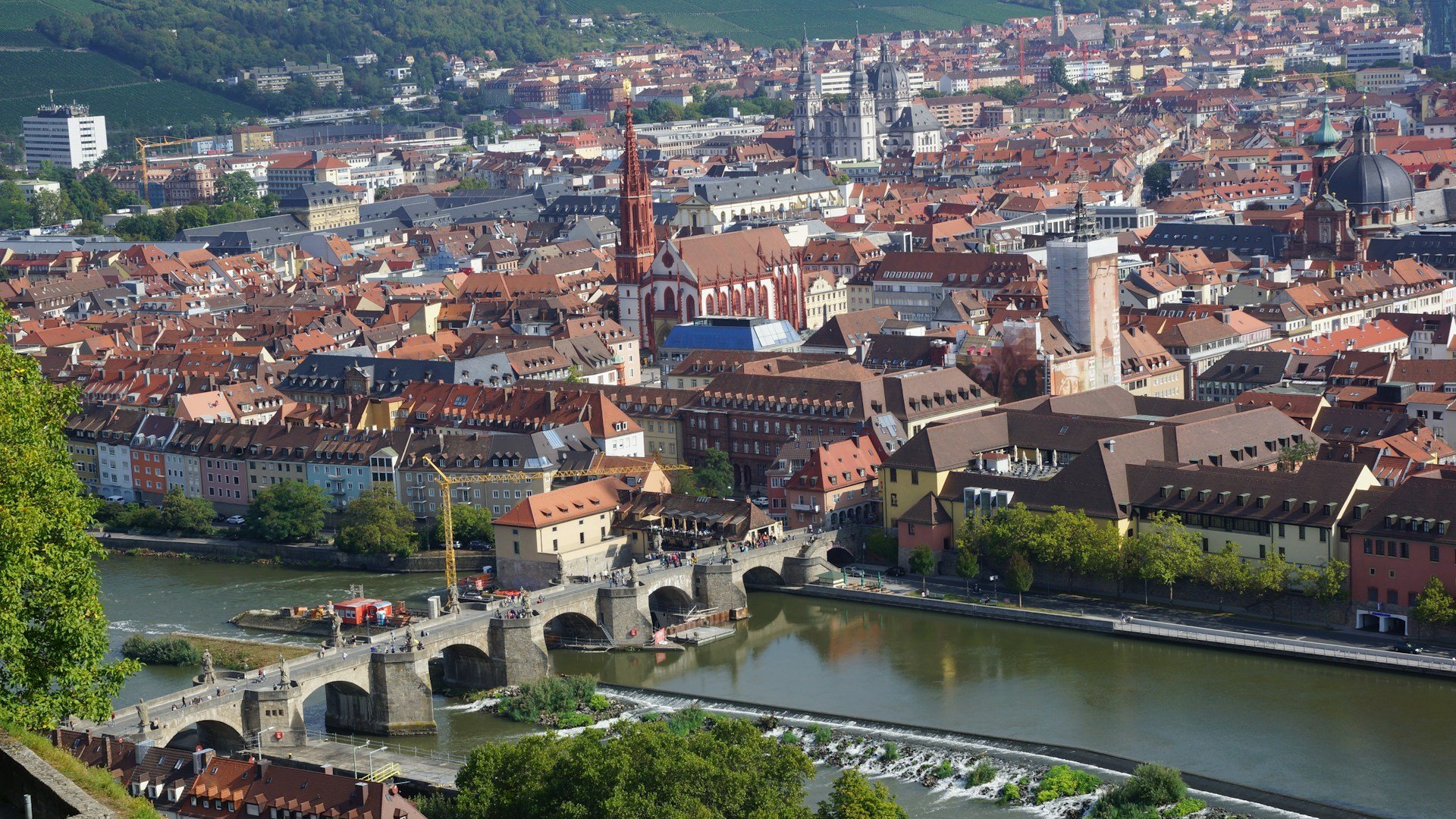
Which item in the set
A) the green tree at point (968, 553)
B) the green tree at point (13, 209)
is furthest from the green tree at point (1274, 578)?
the green tree at point (13, 209)

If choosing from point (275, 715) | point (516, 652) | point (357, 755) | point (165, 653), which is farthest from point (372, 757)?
point (165, 653)

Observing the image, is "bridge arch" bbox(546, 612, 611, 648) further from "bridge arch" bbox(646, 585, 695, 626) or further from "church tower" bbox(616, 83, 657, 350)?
"church tower" bbox(616, 83, 657, 350)

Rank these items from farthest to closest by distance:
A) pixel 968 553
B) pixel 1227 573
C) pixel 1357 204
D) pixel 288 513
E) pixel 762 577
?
1. pixel 1357 204
2. pixel 288 513
3. pixel 762 577
4. pixel 968 553
5. pixel 1227 573

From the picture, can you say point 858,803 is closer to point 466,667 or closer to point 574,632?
point 466,667

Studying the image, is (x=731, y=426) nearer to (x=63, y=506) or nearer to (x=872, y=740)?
(x=872, y=740)

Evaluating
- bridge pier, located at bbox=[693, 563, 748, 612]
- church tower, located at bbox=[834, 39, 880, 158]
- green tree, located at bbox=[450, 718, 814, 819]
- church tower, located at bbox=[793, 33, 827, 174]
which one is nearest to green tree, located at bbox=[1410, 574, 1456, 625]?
bridge pier, located at bbox=[693, 563, 748, 612]

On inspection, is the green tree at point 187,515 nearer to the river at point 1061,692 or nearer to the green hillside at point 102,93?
the river at point 1061,692

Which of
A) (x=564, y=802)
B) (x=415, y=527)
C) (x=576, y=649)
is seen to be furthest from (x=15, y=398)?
(x=415, y=527)
